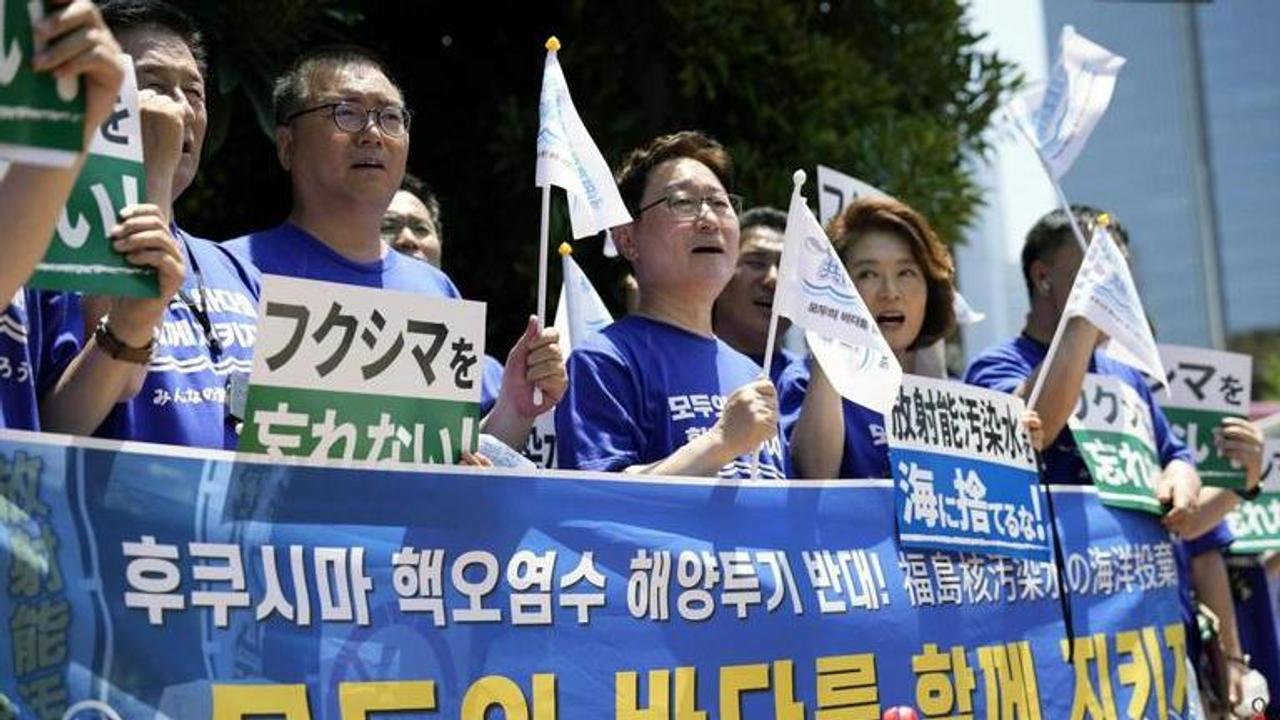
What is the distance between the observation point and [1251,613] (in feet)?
19.5

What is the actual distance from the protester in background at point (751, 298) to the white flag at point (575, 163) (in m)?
1.31

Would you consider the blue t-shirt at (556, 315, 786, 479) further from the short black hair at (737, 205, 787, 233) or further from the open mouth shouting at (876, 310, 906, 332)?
the short black hair at (737, 205, 787, 233)

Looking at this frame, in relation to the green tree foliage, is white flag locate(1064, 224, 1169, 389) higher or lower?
→ lower

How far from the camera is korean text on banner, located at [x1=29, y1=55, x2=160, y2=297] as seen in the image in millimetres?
2598

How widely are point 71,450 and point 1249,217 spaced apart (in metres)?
118

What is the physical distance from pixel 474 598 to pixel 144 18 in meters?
1.28

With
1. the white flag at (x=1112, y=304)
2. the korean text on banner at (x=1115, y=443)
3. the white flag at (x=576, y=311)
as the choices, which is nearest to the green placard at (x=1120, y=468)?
the korean text on banner at (x=1115, y=443)

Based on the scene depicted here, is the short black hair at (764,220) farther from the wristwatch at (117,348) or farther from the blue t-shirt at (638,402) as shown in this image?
the wristwatch at (117,348)

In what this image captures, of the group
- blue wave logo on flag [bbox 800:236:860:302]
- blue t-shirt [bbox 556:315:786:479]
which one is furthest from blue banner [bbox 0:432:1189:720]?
blue wave logo on flag [bbox 800:236:860:302]

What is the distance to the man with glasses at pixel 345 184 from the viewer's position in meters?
3.81

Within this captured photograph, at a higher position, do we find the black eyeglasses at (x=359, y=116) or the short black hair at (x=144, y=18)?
the black eyeglasses at (x=359, y=116)

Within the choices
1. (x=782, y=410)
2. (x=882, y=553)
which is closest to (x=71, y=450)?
(x=882, y=553)

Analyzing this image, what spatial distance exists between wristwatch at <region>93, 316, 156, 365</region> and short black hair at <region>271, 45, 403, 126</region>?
4.18 ft

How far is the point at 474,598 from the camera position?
119 inches
